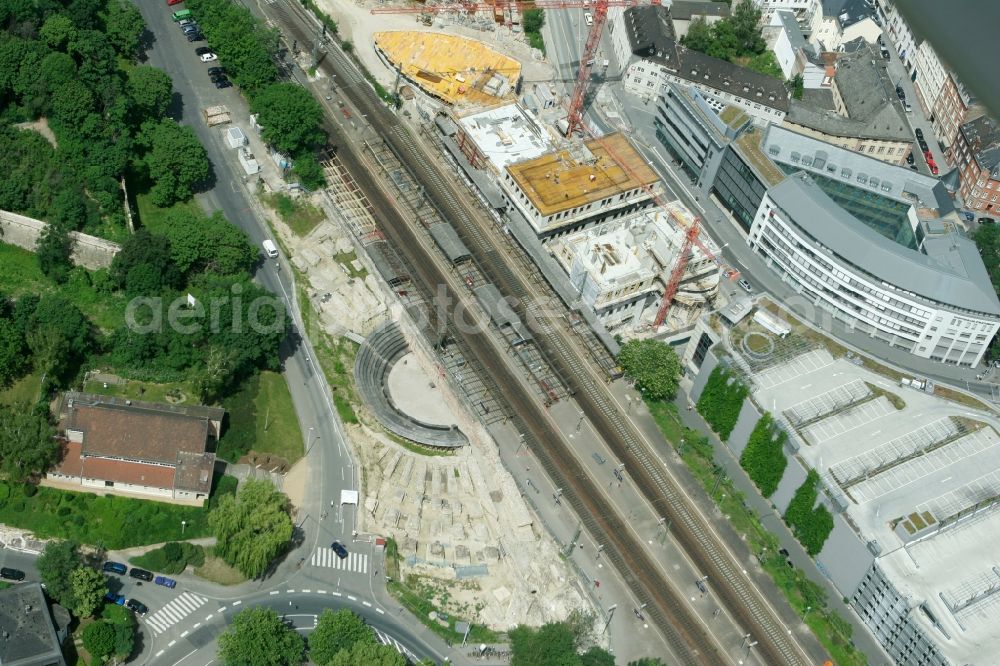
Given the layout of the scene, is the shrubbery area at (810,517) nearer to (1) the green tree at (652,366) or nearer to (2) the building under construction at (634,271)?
(1) the green tree at (652,366)

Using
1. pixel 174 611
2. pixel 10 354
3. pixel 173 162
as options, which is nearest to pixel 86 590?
pixel 174 611

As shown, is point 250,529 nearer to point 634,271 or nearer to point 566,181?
point 634,271

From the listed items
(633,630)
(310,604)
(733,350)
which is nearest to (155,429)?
(310,604)

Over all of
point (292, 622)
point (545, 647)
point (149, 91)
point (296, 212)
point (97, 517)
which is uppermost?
point (149, 91)

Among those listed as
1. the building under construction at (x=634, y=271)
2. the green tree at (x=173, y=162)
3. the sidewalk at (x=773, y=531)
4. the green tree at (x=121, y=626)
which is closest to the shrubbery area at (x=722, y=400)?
the sidewalk at (x=773, y=531)

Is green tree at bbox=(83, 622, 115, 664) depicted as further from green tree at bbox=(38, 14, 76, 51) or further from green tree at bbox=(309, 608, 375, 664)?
green tree at bbox=(38, 14, 76, 51)

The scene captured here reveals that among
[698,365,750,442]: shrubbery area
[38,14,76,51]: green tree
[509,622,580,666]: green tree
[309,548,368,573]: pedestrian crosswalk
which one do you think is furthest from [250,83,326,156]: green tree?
[509,622,580,666]: green tree
